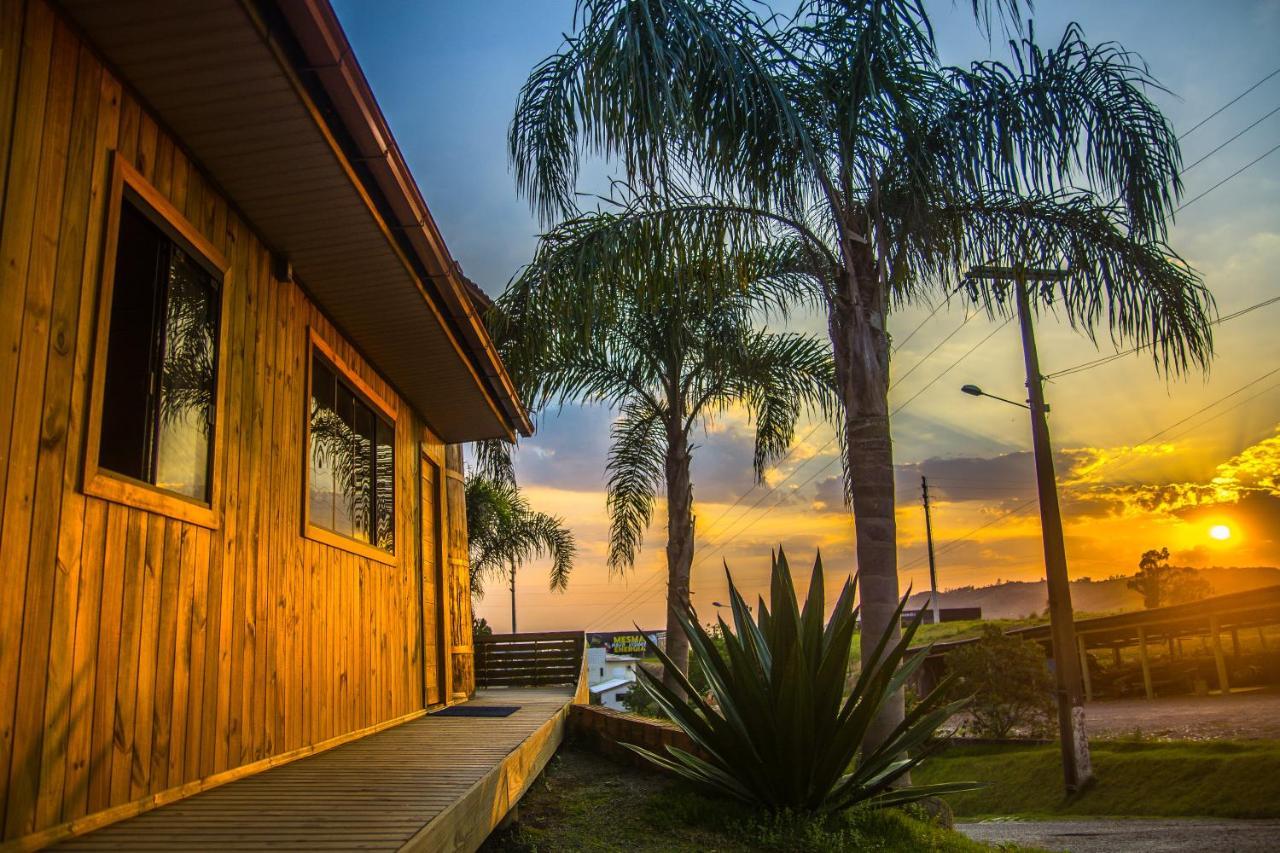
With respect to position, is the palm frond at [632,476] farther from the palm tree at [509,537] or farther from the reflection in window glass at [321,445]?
the reflection in window glass at [321,445]

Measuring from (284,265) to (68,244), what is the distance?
79.7 inches

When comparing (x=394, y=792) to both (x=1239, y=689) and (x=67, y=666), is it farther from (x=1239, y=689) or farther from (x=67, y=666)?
(x=1239, y=689)

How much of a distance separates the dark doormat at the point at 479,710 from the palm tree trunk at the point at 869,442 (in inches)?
122

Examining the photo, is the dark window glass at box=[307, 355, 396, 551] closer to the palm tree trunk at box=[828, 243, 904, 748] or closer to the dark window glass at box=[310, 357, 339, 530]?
the dark window glass at box=[310, 357, 339, 530]

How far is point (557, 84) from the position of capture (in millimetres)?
7242

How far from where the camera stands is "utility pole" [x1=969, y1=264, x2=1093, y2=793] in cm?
1340

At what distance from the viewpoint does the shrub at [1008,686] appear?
18594 mm

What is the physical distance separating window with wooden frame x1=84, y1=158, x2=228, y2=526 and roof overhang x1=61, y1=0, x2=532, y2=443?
1.24 feet

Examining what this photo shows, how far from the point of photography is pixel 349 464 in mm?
6180

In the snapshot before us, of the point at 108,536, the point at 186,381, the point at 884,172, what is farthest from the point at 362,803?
the point at 884,172

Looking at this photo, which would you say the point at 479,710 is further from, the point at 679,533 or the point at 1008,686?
the point at 1008,686

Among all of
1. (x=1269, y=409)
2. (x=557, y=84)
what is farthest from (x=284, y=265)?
(x=1269, y=409)

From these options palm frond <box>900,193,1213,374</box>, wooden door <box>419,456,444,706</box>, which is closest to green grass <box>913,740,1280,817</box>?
palm frond <box>900,193,1213,374</box>

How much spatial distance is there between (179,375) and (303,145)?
106cm
